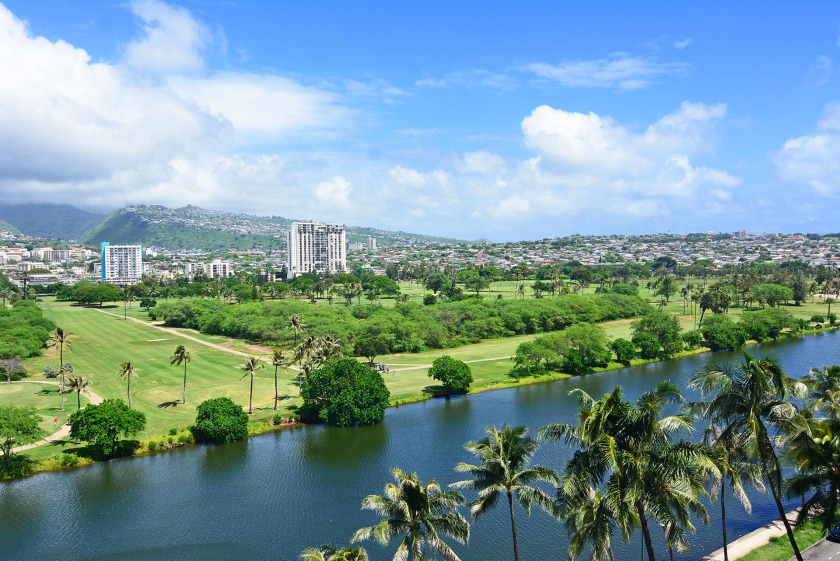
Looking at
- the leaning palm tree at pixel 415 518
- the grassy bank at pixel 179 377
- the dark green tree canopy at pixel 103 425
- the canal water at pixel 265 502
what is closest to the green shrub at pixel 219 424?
the canal water at pixel 265 502

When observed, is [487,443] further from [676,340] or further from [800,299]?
[800,299]

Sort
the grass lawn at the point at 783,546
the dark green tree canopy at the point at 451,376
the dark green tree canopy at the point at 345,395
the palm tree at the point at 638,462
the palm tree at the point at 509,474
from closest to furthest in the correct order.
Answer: the palm tree at the point at 638,462, the palm tree at the point at 509,474, the grass lawn at the point at 783,546, the dark green tree canopy at the point at 345,395, the dark green tree canopy at the point at 451,376

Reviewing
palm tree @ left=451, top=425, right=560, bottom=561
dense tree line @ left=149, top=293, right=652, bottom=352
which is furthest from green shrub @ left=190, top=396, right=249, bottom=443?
dense tree line @ left=149, top=293, right=652, bottom=352

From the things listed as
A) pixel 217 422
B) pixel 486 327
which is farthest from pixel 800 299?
pixel 217 422

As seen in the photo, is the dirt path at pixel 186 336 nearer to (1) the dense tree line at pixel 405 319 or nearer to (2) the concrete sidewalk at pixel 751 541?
(1) the dense tree line at pixel 405 319

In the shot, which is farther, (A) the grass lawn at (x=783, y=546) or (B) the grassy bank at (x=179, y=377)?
(B) the grassy bank at (x=179, y=377)

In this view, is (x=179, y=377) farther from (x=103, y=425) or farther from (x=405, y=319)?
(x=405, y=319)

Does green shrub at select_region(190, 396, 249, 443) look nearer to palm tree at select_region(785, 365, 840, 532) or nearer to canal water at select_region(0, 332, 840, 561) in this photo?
canal water at select_region(0, 332, 840, 561)

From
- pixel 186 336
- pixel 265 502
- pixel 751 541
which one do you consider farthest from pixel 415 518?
pixel 186 336
